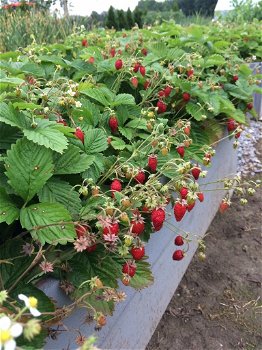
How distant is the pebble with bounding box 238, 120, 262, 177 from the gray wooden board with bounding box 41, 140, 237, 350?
64.6 inches

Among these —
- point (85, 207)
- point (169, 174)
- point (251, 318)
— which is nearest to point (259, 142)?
point (251, 318)

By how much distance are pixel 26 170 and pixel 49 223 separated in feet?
0.55

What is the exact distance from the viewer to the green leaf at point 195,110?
218 cm

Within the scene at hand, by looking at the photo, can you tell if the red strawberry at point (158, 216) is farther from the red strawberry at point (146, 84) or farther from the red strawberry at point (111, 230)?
the red strawberry at point (146, 84)

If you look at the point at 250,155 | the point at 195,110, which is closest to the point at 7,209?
the point at 195,110

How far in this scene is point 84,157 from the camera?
133 cm

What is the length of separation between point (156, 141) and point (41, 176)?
1.37 feet

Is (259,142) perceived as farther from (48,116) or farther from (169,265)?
(48,116)

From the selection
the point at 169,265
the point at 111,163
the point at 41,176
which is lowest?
the point at 169,265

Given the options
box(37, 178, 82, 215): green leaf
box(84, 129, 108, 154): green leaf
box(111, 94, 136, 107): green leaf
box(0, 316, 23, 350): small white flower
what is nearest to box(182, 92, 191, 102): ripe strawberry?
box(111, 94, 136, 107): green leaf

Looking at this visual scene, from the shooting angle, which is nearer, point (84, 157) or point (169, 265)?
point (84, 157)

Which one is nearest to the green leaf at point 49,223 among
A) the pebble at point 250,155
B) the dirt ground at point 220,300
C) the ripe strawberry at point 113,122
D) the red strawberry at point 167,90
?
the ripe strawberry at point 113,122

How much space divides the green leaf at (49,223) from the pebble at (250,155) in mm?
3208

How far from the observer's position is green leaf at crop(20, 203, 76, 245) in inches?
42.6
